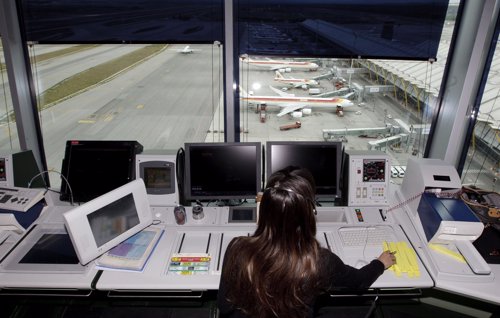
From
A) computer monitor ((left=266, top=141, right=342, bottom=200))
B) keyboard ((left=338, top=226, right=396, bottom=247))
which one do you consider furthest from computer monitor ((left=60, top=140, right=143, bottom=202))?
keyboard ((left=338, top=226, right=396, bottom=247))

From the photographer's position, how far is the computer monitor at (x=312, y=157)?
2596 millimetres

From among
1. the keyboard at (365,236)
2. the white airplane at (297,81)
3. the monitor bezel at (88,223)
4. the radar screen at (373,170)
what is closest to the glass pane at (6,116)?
the monitor bezel at (88,223)

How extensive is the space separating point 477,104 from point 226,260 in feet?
8.72

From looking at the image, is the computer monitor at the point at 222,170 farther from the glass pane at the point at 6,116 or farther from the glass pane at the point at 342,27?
the glass pane at the point at 6,116

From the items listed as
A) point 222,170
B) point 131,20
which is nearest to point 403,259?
point 222,170

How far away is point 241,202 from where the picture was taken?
9.46 feet

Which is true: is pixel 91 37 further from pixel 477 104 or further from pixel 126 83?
pixel 477 104

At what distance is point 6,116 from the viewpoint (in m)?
3.34

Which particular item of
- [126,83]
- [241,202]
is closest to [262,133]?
[241,202]

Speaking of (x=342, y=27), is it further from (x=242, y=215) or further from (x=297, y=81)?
(x=242, y=215)

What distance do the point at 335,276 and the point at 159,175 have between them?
152 cm

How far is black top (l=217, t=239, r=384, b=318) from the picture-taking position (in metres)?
1.47

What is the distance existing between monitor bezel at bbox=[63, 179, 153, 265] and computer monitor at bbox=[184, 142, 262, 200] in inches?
17.5

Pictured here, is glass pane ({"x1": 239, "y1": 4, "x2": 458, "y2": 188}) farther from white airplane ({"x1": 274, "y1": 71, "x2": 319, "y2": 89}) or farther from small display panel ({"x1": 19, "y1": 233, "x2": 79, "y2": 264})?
small display panel ({"x1": 19, "y1": 233, "x2": 79, "y2": 264})
